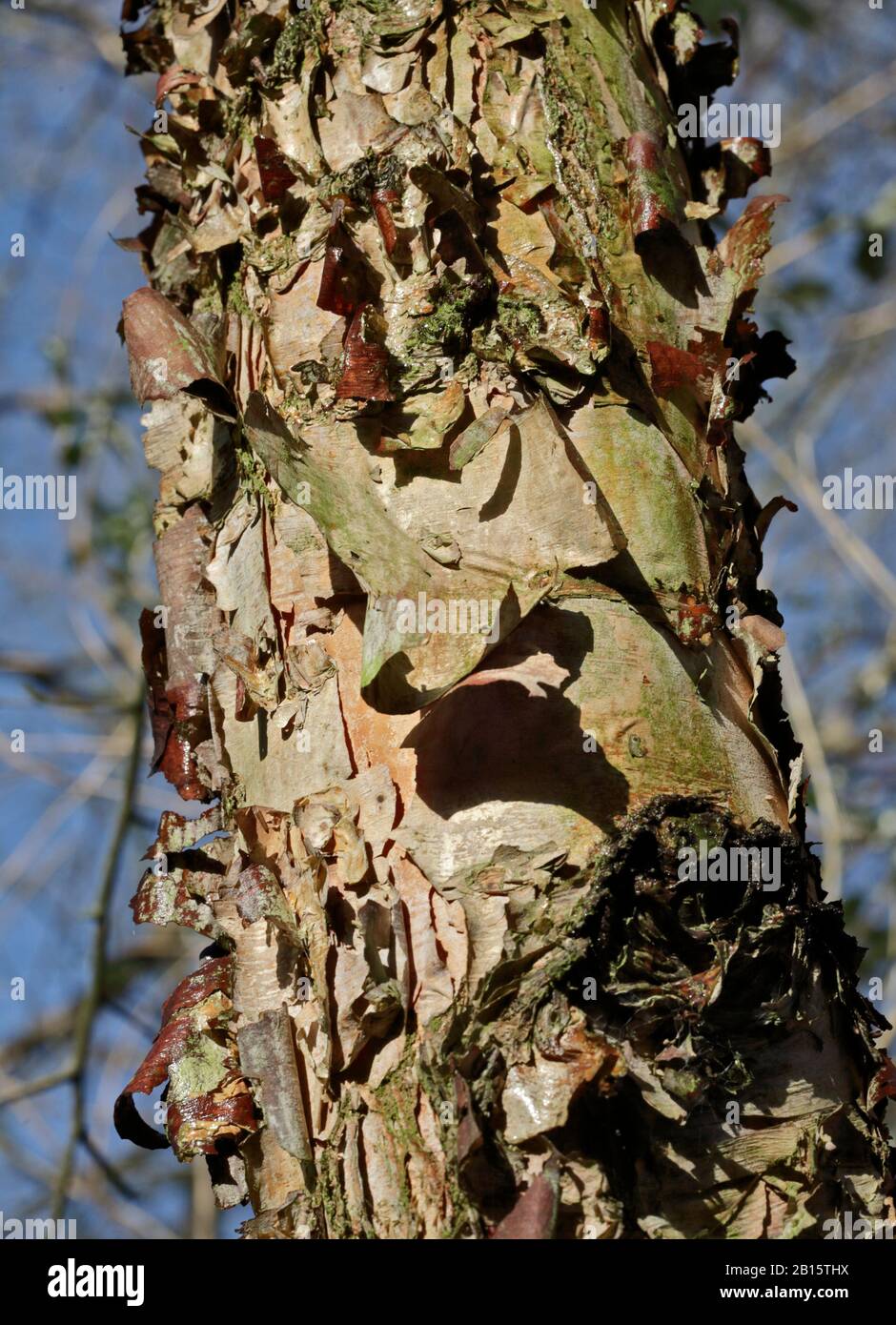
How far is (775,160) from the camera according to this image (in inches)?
230

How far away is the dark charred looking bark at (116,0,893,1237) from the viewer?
100 cm

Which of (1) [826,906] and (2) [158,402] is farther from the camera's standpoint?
(2) [158,402]

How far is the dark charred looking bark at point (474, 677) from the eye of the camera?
1.00 meters

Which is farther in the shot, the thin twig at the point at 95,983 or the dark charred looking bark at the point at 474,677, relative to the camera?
the thin twig at the point at 95,983

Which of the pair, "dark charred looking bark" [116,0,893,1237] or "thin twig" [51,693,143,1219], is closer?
"dark charred looking bark" [116,0,893,1237]

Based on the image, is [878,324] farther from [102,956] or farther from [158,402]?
[158,402]

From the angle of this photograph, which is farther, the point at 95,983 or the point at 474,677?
the point at 95,983

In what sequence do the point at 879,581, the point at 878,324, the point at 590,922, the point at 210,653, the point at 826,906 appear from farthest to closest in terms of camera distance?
the point at 878,324 → the point at 879,581 → the point at 210,653 → the point at 826,906 → the point at 590,922

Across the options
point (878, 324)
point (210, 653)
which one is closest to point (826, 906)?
point (210, 653)

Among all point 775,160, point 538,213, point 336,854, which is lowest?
point 336,854

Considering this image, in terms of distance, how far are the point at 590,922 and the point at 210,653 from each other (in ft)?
1.67

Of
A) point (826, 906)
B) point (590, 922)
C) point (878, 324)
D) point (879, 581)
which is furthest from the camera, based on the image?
point (878, 324)

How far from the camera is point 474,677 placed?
105 cm

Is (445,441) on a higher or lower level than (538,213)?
lower
